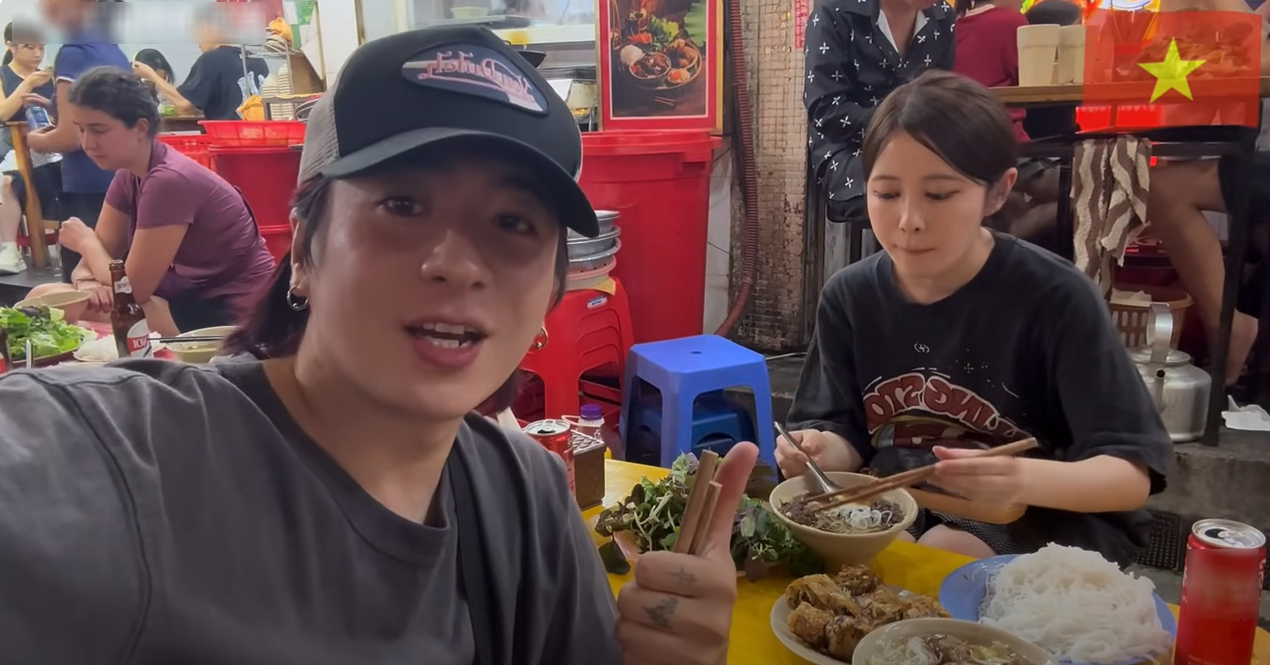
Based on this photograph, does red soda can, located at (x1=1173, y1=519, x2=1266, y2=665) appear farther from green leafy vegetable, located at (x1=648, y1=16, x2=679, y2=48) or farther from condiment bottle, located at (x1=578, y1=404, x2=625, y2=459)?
green leafy vegetable, located at (x1=648, y1=16, x2=679, y2=48)

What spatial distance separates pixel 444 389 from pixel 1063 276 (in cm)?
142

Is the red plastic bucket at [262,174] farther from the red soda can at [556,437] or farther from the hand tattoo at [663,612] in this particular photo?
the hand tattoo at [663,612]

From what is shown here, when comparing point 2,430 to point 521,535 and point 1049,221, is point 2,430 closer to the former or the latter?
point 521,535

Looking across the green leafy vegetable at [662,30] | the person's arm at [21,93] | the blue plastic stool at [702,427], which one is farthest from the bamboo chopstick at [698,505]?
the person's arm at [21,93]

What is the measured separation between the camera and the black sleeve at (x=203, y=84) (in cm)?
427

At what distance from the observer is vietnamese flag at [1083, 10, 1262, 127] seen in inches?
114

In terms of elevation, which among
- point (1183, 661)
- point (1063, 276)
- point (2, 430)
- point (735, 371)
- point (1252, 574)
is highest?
point (2, 430)

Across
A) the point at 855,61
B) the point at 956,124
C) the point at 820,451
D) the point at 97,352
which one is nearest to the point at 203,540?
the point at 820,451

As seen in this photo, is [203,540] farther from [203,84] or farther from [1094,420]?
[203,84]

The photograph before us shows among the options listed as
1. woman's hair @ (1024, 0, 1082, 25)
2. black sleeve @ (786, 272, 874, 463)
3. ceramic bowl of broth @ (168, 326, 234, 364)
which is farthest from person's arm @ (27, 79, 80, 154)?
woman's hair @ (1024, 0, 1082, 25)

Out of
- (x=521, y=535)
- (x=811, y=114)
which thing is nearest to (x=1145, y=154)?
(x=811, y=114)

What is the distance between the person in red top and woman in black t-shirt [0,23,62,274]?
15.0ft

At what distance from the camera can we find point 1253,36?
9.46 ft

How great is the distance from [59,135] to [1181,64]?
493 centimetres
